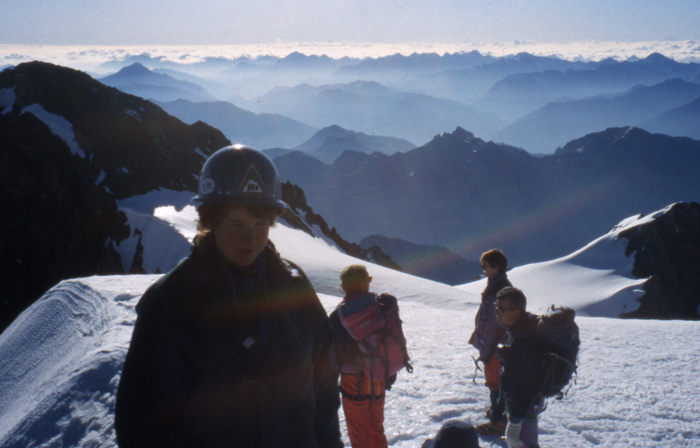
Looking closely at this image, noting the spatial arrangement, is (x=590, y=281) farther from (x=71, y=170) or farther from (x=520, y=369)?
(x=71, y=170)

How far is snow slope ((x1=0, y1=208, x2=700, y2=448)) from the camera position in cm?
474

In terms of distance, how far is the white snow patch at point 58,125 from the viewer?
126 ft

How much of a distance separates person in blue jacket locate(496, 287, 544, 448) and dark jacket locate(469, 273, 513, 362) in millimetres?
849

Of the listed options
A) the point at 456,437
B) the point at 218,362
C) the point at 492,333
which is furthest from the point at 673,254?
the point at 218,362

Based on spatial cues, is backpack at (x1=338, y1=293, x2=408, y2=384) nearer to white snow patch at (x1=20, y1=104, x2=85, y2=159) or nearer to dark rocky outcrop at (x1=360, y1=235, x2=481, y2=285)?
white snow patch at (x1=20, y1=104, x2=85, y2=159)

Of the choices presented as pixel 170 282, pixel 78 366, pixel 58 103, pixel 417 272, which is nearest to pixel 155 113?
pixel 58 103

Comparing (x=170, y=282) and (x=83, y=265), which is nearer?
(x=170, y=282)

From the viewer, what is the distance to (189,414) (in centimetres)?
196

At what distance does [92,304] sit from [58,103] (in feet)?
150

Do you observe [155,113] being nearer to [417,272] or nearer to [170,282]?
[170,282]

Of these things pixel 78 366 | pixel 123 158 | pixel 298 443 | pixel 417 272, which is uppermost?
pixel 123 158

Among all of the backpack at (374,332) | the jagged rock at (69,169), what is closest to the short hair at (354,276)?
the backpack at (374,332)

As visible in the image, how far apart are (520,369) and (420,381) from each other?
293 centimetres

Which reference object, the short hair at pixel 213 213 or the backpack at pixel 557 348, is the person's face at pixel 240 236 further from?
the backpack at pixel 557 348
